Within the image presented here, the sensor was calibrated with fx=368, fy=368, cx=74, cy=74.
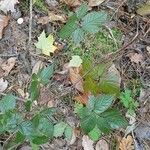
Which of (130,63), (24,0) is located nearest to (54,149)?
(130,63)

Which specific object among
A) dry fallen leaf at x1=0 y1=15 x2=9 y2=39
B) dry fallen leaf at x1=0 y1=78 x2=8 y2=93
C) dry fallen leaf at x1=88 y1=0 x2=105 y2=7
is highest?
dry fallen leaf at x1=0 y1=15 x2=9 y2=39

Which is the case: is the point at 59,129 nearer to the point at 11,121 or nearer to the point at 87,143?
the point at 87,143

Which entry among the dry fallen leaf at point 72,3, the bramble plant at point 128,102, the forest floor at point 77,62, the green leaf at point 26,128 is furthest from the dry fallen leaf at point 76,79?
the green leaf at point 26,128

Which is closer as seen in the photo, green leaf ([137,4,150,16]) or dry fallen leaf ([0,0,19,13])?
dry fallen leaf ([0,0,19,13])

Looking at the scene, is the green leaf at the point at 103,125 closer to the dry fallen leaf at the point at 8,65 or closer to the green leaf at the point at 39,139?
the green leaf at the point at 39,139

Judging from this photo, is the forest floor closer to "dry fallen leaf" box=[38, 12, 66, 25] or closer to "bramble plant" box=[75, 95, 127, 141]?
"dry fallen leaf" box=[38, 12, 66, 25]

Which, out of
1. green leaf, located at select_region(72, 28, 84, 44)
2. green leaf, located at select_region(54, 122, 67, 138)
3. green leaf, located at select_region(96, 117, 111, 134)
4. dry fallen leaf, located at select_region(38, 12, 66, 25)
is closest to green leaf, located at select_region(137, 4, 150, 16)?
dry fallen leaf, located at select_region(38, 12, 66, 25)

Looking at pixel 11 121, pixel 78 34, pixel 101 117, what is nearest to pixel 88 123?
pixel 101 117

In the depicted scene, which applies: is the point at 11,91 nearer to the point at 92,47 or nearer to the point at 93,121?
the point at 92,47
